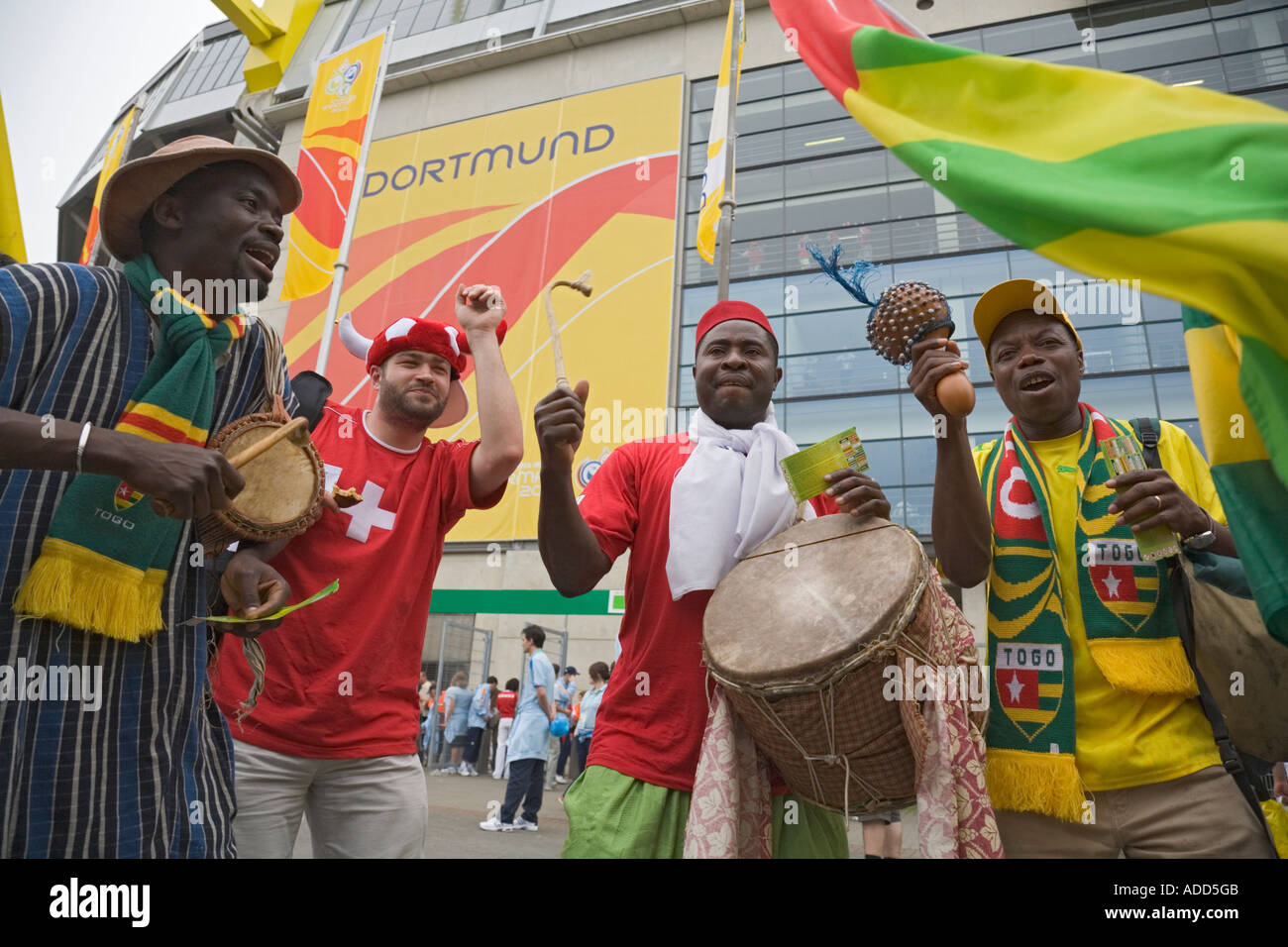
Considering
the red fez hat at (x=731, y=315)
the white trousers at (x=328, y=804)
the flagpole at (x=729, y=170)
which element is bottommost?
the white trousers at (x=328, y=804)

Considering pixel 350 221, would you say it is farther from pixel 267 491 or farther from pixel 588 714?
pixel 267 491

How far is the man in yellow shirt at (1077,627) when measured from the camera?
213 cm

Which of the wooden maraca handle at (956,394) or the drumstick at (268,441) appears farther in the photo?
the wooden maraca handle at (956,394)

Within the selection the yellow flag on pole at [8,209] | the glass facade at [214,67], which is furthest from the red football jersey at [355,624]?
the glass facade at [214,67]

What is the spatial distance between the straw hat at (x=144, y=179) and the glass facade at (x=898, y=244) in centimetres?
1295

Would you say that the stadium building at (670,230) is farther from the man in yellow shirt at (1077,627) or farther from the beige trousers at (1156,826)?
the beige trousers at (1156,826)

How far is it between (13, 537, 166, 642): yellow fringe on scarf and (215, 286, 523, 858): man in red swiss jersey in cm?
47

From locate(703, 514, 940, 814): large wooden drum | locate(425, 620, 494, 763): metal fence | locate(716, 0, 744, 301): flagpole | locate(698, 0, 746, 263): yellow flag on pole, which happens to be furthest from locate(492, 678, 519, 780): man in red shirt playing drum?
locate(703, 514, 940, 814): large wooden drum

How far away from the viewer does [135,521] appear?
6.07 ft

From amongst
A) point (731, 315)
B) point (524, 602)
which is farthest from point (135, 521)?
point (524, 602)

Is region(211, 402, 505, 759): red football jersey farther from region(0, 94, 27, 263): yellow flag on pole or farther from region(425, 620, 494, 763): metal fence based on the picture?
region(425, 620, 494, 763): metal fence

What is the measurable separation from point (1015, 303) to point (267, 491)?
2248 millimetres

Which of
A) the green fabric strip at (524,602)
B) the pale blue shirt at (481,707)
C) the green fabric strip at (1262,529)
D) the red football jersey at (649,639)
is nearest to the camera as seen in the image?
the green fabric strip at (1262,529)

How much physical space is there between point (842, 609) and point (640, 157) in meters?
15.6
